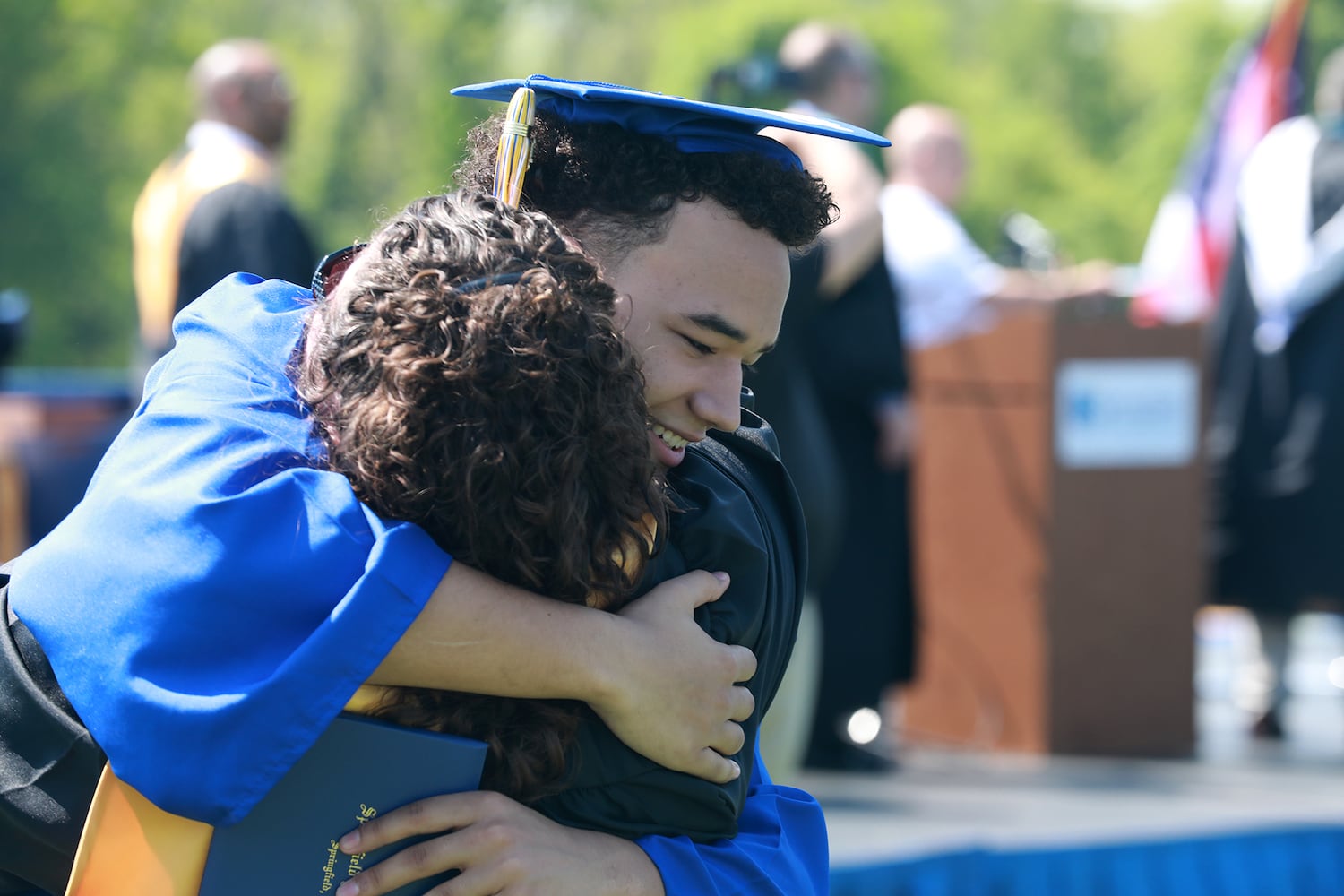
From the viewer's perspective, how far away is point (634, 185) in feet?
4.42

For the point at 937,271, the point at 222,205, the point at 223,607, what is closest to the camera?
the point at 223,607

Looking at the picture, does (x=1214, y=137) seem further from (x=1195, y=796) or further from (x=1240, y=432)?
(x=1195, y=796)

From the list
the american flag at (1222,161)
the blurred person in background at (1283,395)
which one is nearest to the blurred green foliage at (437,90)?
the american flag at (1222,161)

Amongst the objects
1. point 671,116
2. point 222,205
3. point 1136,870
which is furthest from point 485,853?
point 222,205

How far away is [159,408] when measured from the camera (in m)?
1.23

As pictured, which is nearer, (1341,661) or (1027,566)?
(1027,566)

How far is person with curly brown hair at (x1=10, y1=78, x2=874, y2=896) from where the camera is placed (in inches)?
42.9

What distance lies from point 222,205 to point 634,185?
2.95 meters

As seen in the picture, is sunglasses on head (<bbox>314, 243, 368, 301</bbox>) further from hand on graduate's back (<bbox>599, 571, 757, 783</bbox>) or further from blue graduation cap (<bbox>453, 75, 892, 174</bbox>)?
hand on graduate's back (<bbox>599, 571, 757, 783</bbox>)

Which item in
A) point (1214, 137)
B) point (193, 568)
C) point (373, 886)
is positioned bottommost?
point (373, 886)

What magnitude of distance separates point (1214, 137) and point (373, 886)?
636cm

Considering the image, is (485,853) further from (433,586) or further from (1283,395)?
(1283,395)

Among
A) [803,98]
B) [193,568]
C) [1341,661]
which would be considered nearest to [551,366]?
[193,568]

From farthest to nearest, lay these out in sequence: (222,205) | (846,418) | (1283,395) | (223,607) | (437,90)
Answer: (437,90)
(1283,395)
(846,418)
(222,205)
(223,607)
